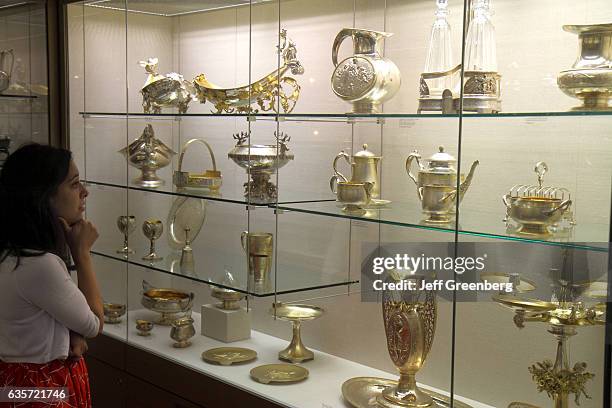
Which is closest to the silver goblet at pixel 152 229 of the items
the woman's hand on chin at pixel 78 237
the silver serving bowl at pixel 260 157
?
the silver serving bowl at pixel 260 157

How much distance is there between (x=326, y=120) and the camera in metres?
2.61

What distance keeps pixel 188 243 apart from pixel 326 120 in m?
1.00

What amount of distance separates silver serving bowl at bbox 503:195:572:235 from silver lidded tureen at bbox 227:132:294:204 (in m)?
1.02

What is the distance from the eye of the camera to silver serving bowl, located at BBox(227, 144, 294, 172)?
8.77 ft

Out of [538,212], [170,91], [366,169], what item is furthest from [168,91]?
[538,212]

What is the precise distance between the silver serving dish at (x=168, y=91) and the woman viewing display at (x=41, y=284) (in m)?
1.06

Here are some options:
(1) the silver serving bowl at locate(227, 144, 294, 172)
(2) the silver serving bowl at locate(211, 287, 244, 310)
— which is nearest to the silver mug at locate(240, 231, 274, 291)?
(1) the silver serving bowl at locate(227, 144, 294, 172)

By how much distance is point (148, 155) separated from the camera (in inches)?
124

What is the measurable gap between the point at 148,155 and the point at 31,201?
1.24 meters

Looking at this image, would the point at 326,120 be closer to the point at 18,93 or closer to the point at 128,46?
the point at 128,46

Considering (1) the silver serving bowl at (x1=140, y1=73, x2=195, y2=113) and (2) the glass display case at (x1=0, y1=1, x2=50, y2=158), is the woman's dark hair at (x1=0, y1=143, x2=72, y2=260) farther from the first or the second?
(2) the glass display case at (x1=0, y1=1, x2=50, y2=158)

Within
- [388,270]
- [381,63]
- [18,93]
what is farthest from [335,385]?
[18,93]

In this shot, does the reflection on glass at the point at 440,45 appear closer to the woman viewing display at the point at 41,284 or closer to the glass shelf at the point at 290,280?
the glass shelf at the point at 290,280

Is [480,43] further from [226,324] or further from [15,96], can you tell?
[15,96]
